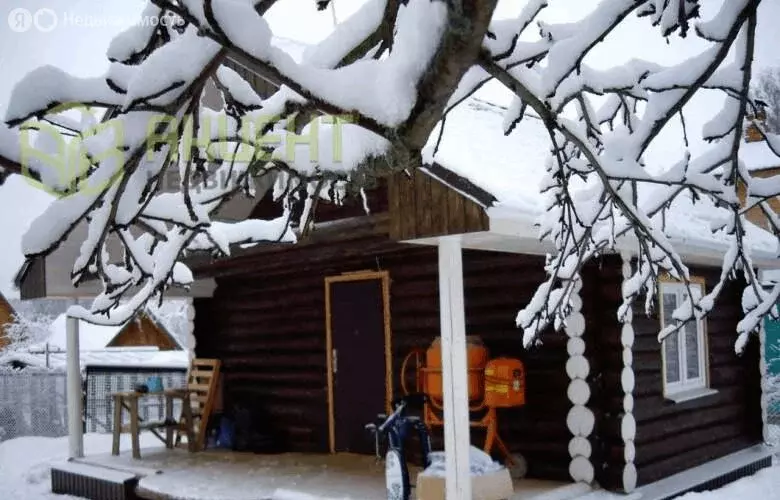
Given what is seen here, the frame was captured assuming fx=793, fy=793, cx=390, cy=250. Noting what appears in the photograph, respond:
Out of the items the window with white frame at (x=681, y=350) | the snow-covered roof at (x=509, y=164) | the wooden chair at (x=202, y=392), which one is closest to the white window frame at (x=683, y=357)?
the window with white frame at (x=681, y=350)

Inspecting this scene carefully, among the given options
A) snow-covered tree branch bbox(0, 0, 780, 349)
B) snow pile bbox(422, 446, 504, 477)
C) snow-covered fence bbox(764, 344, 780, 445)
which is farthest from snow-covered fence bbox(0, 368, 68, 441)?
snow-covered tree branch bbox(0, 0, 780, 349)

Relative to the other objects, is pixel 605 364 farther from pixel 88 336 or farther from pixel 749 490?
pixel 88 336

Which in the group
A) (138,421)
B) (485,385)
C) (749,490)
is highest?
(485,385)

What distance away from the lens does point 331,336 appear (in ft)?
31.8

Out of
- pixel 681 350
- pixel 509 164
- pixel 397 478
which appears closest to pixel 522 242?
pixel 509 164

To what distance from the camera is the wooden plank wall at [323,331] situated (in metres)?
7.77

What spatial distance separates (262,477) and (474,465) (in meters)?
2.84

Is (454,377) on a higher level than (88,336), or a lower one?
higher

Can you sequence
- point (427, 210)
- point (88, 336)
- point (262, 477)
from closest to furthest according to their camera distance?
point (427, 210), point (262, 477), point (88, 336)

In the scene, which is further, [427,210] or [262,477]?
[262,477]

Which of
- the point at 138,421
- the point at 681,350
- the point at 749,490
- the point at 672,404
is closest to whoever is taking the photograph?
the point at 749,490

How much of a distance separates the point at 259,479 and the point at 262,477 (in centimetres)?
11

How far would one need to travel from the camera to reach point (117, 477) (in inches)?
348

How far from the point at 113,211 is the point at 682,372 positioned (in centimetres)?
815
